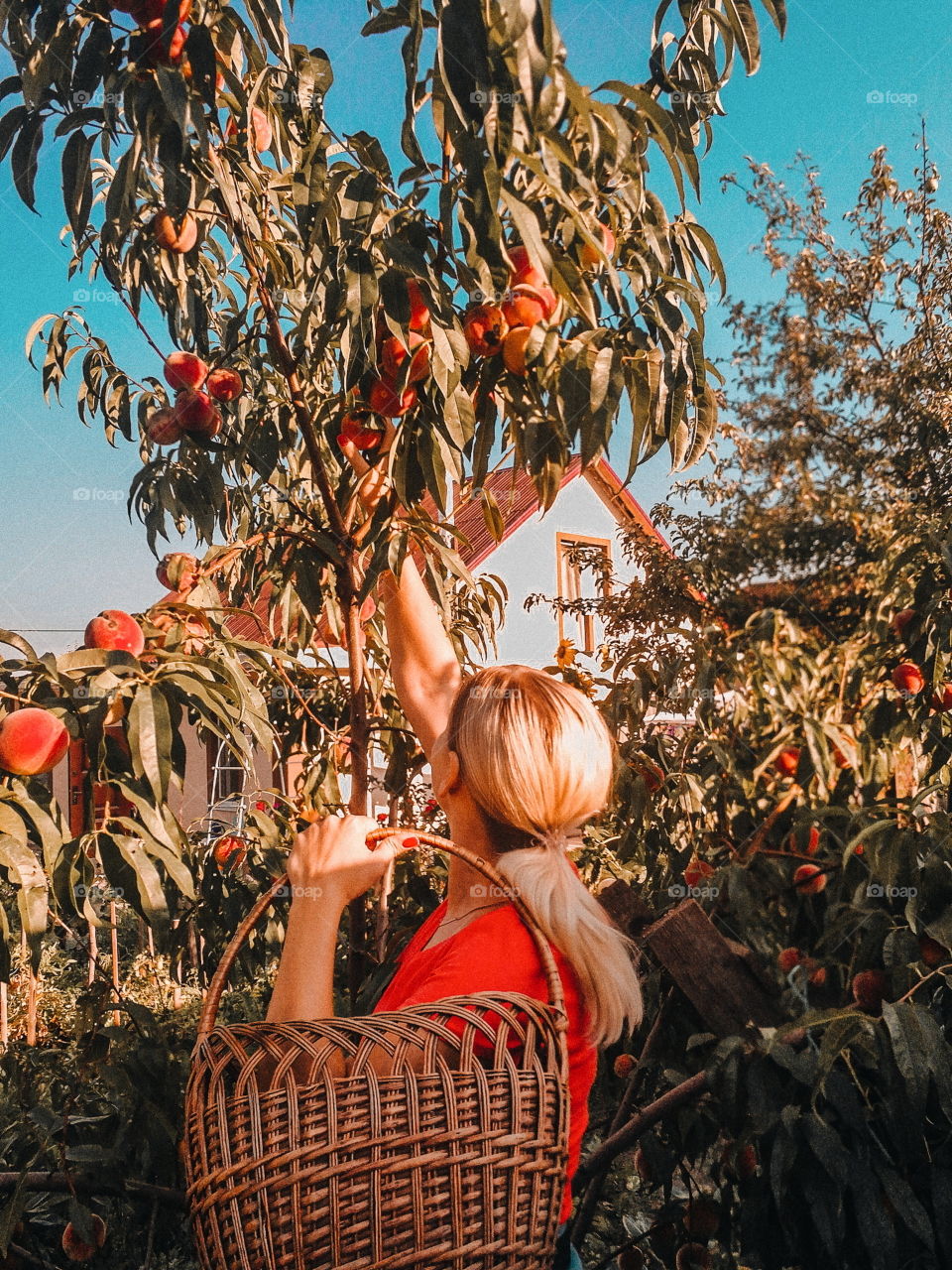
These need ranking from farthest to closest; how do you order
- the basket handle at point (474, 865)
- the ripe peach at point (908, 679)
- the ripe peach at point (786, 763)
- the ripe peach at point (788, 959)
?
the ripe peach at point (786, 763)
the ripe peach at point (908, 679)
the ripe peach at point (788, 959)
the basket handle at point (474, 865)

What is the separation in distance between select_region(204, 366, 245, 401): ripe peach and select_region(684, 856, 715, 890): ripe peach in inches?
51.3

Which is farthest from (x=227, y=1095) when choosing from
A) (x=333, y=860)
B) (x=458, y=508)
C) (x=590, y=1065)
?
(x=458, y=508)

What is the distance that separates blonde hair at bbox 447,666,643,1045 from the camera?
3.61 ft

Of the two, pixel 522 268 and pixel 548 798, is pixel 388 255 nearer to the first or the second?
pixel 522 268

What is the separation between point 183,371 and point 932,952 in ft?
5.11

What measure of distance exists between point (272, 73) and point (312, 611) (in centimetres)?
77

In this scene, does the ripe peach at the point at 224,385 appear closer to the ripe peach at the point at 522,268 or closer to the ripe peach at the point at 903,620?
the ripe peach at the point at 522,268

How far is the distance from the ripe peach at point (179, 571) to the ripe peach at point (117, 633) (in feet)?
0.87

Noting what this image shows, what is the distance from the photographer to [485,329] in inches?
51.5

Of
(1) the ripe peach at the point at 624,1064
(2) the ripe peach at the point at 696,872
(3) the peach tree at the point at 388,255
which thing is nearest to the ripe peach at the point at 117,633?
(3) the peach tree at the point at 388,255

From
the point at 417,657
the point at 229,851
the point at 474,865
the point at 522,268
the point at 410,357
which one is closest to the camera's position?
the point at 474,865

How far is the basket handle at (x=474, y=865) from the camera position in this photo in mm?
956

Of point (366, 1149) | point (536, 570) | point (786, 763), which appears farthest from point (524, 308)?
point (536, 570)

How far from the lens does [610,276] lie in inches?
41.4
